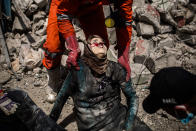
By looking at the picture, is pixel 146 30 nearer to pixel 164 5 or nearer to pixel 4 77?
pixel 164 5

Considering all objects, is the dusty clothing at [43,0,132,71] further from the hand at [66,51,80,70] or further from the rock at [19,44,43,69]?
the rock at [19,44,43,69]

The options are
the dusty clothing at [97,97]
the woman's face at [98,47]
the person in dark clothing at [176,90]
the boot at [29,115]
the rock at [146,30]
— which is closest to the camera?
the person in dark clothing at [176,90]

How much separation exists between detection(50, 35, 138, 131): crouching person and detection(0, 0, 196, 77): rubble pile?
1776mm

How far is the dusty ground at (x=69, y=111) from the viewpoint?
309 centimetres

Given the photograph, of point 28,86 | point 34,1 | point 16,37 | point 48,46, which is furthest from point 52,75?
point 34,1

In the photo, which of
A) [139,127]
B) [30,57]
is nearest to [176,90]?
[139,127]

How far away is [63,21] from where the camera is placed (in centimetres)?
228

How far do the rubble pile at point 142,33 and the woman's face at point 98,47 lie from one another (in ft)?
6.15

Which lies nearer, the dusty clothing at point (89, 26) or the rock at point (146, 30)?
the dusty clothing at point (89, 26)

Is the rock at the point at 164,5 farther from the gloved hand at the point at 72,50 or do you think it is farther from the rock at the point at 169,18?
the gloved hand at the point at 72,50

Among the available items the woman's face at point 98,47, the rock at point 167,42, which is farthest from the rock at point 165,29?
the woman's face at point 98,47

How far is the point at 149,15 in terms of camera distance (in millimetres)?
4594

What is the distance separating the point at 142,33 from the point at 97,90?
3.00 metres

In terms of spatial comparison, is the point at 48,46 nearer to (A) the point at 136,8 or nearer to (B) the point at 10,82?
(B) the point at 10,82
